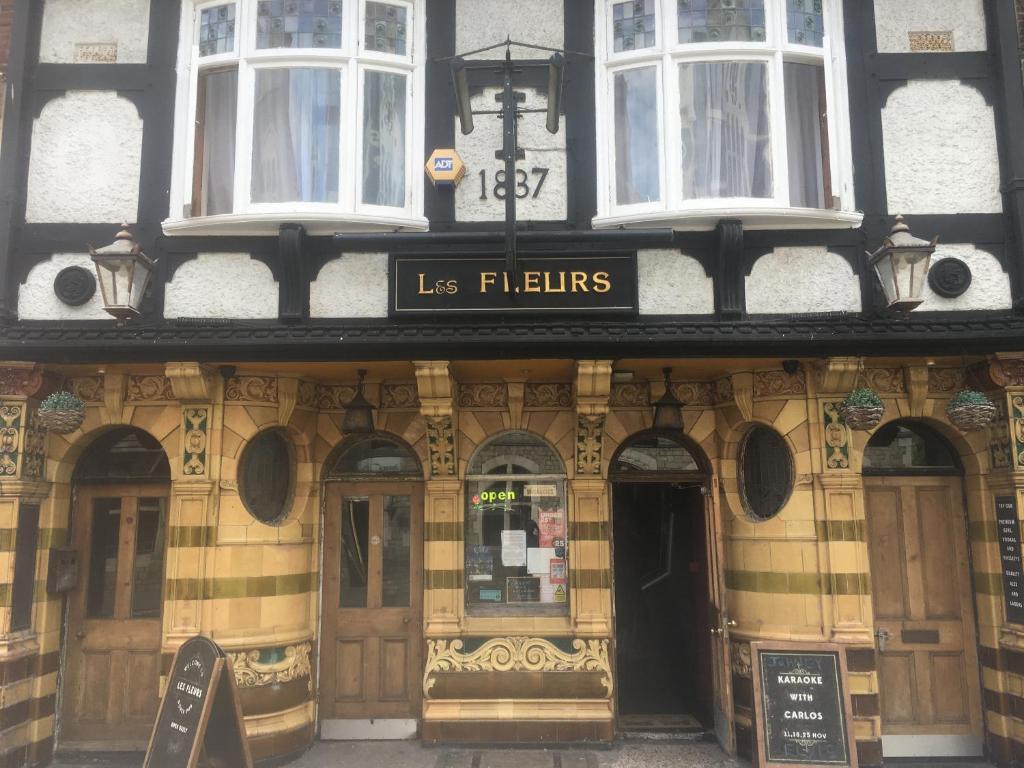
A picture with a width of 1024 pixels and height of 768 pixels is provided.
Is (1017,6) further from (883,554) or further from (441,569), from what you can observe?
(441,569)

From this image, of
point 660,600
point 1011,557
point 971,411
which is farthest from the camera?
point 660,600

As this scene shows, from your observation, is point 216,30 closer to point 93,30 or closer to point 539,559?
point 93,30

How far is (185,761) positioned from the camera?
225 inches

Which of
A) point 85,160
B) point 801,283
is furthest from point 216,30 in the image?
point 801,283

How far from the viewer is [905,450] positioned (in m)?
7.25

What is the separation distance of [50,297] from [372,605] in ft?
13.5

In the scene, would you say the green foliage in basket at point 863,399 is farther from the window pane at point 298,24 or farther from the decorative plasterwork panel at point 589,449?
the window pane at point 298,24

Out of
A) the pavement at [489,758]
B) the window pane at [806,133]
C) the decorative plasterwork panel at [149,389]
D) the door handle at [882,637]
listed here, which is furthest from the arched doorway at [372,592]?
the window pane at [806,133]

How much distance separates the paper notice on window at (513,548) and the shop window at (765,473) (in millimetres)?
2182

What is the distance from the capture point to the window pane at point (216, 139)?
7.04 m

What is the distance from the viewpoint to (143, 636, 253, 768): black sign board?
5.84 meters

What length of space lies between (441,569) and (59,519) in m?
3.61

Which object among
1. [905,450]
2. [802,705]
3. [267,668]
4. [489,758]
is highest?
[905,450]

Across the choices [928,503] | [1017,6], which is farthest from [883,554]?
[1017,6]
